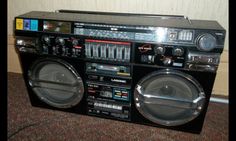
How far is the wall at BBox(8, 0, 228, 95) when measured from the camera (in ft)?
3.52

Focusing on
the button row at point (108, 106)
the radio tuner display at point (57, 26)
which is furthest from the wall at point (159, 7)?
the button row at point (108, 106)

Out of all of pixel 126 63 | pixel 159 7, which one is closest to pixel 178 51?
pixel 126 63

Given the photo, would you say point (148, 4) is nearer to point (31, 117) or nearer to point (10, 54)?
point (31, 117)

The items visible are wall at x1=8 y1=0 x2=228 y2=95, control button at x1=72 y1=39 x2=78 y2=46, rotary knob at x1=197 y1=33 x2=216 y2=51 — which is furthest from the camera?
wall at x1=8 y1=0 x2=228 y2=95

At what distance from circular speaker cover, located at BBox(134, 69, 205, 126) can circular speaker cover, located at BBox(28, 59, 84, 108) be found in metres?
0.25

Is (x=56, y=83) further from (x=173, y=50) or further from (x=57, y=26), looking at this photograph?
(x=173, y=50)

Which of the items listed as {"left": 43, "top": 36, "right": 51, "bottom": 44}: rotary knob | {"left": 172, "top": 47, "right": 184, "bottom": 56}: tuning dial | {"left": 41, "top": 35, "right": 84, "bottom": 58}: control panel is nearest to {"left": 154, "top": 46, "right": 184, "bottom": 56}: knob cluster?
{"left": 172, "top": 47, "right": 184, "bottom": 56}: tuning dial

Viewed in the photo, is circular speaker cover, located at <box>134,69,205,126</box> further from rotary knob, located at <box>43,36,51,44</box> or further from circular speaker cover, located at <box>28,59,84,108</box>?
rotary knob, located at <box>43,36,51,44</box>

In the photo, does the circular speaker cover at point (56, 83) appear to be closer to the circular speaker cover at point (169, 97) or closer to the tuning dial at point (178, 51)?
the circular speaker cover at point (169, 97)

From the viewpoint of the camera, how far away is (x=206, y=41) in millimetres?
795

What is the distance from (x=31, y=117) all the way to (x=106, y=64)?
0.43m

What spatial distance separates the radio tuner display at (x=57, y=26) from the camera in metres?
0.89

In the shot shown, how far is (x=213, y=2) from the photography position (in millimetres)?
1060
